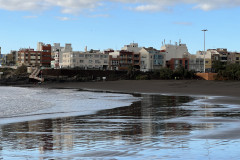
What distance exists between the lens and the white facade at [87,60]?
6393 inches

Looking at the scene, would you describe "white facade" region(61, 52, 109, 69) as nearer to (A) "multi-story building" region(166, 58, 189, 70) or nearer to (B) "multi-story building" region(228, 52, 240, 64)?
(A) "multi-story building" region(166, 58, 189, 70)

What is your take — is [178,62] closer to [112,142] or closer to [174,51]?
[174,51]

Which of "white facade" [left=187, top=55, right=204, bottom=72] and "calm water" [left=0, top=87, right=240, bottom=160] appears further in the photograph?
"white facade" [left=187, top=55, right=204, bottom=72]

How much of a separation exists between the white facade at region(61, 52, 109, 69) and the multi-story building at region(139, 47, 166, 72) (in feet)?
53.1

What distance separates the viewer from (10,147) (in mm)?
12055

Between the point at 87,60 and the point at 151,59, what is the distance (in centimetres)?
2718

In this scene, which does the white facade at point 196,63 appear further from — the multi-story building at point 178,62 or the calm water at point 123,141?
the calm water at point 123,141

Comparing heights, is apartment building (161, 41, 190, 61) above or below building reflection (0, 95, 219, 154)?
above

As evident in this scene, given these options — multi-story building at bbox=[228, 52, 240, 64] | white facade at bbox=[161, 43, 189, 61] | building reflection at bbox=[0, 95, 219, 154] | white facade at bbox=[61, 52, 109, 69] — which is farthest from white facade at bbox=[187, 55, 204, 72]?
building reflection at bbox=[0, 95, 219, 154]

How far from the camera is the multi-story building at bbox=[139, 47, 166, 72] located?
6668 inches

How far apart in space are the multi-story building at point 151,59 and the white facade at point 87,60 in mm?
16192

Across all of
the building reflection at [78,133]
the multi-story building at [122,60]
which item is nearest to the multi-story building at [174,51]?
the multi-story building at [122,60]

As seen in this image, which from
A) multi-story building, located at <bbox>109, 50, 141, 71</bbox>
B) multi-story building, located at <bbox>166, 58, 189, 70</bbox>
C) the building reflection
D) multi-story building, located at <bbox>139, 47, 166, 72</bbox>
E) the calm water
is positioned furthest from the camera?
multi-story building, located at <bbox>139, 47, 166, 72</bbox>

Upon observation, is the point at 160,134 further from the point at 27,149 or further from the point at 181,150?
the point at 27,149
